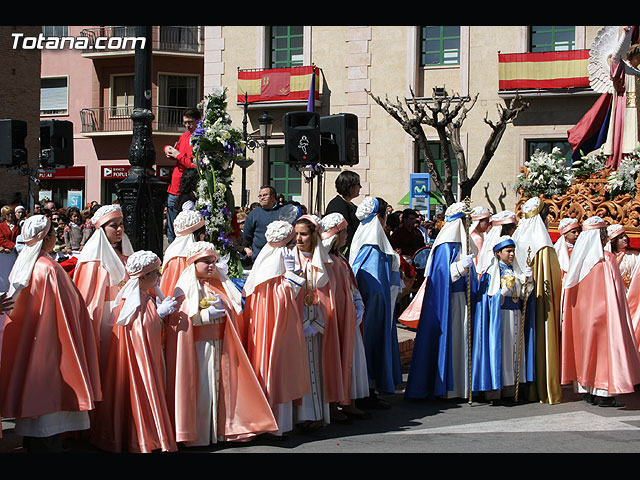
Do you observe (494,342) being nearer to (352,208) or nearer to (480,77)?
(352,208)

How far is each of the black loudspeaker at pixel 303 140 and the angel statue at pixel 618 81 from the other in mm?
4431

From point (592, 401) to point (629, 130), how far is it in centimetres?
498

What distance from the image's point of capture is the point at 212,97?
908 centimetres

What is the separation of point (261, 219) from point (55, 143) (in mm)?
7367

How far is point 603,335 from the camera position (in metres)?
9.17

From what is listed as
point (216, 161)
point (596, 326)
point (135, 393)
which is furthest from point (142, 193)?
point (596, 326)

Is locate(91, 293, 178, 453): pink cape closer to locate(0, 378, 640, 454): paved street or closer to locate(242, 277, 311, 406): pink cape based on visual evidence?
locate(0, 378, 640, 454): paved street

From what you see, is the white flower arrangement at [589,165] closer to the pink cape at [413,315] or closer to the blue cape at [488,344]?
the pink cape at [413,315]

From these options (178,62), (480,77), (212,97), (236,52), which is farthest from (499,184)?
(212,97)

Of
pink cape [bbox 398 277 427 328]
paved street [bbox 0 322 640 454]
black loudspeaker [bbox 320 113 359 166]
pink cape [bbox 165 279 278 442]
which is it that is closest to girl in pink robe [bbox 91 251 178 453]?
pink cape [bbox 165 279 278 442]

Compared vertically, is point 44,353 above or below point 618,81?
below

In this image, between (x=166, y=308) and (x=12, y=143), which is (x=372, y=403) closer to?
(x=166, y=308)

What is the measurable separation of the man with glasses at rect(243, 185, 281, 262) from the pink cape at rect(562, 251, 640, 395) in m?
3.31

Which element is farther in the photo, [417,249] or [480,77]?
[480,77]
